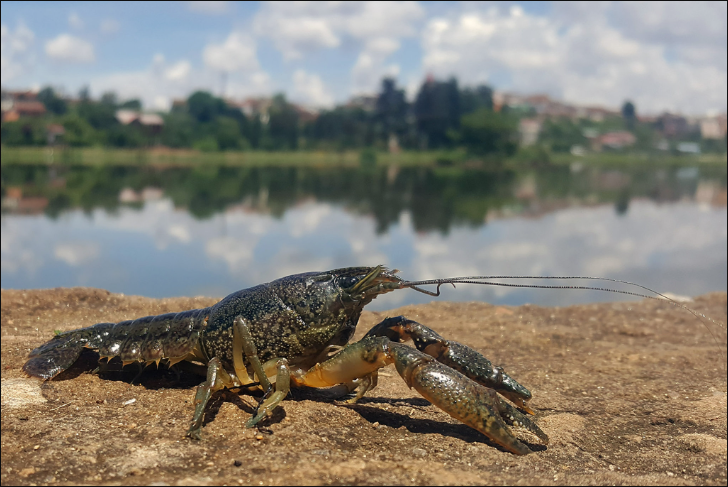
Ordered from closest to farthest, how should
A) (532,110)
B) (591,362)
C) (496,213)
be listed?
(591,362)
(496,213)
(532,110)

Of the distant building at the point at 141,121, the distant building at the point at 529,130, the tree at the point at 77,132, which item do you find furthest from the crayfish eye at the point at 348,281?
the distant building at the point at 141,121

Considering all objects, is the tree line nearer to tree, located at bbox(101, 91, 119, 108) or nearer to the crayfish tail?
tree, located at bbox(101, 91, 119, 108)

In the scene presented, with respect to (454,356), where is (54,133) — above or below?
above

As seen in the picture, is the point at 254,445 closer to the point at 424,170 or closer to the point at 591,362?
the point at 591,362

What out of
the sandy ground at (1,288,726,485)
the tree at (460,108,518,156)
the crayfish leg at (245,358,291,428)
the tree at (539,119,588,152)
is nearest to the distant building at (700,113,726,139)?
the tree at (539,119,588,152)

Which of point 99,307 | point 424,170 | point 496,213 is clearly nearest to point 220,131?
point 424,170

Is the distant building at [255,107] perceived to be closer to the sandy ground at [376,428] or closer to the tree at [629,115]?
the tree at [629,115]

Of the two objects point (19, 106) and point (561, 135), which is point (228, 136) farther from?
point (561, 135)

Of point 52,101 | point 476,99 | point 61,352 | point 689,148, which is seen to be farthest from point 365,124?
point 61,352
